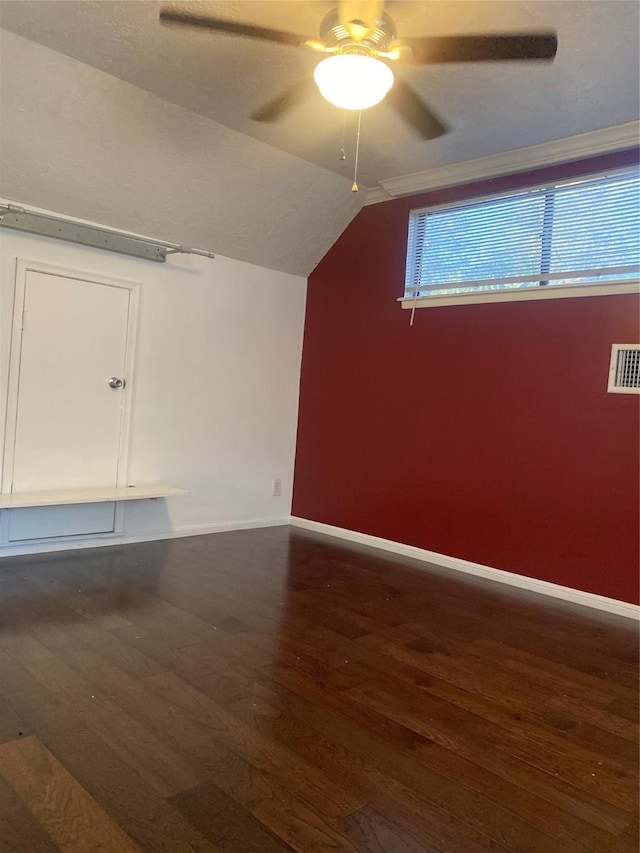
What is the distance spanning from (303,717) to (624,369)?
2.49m

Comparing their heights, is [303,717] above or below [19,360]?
below

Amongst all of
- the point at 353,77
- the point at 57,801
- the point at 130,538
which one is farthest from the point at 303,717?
the point at 130,538

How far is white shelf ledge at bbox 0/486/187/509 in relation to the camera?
333cm

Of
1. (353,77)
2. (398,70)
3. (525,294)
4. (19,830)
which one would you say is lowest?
(19,830)

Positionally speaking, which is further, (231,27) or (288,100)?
(288,100)

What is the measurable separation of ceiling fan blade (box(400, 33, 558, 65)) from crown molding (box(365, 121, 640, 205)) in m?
1.21

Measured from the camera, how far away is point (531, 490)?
3.69 m

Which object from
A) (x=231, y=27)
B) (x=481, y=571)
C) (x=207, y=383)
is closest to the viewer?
(x=231, y=27)

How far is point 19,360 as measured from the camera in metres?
3.52

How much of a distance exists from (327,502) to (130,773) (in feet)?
10.6

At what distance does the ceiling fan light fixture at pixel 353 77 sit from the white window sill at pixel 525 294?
187 centimetres

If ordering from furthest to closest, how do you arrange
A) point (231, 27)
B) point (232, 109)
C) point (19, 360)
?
point (19, 360) < point (232, 109) < point (231, 27)

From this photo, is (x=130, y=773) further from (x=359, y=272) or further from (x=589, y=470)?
(x=359, y=272)

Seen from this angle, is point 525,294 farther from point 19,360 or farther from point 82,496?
point 19,360
